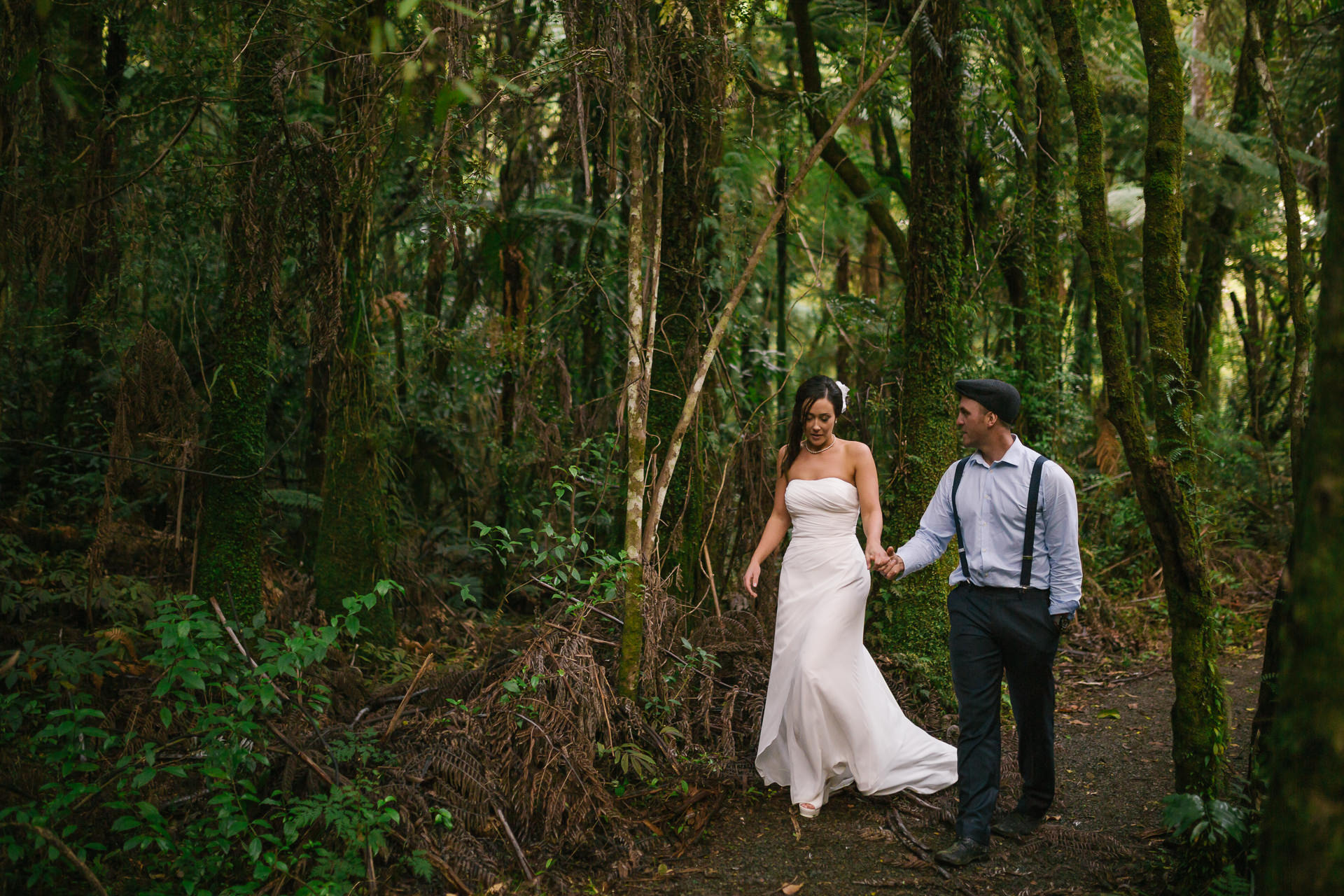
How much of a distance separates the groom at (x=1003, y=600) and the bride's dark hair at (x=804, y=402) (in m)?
1.00

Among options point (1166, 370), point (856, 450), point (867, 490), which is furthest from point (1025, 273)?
point (1166, 370)

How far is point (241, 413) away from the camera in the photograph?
7.05 m

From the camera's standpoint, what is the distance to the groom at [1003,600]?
4457 millimetres

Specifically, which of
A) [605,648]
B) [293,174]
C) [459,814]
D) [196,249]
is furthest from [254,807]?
[196,249]

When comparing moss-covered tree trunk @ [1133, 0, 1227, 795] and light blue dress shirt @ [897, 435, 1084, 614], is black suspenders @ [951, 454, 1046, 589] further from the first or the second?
moss-covered tree trunk @ [1133, 0, 1227, 795]

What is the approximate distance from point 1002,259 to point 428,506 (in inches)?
305

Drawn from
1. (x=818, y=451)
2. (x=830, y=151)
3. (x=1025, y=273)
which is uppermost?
(x=830, y=151)

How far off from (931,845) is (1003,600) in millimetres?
1326

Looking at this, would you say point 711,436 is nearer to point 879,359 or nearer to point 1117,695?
point 879,359

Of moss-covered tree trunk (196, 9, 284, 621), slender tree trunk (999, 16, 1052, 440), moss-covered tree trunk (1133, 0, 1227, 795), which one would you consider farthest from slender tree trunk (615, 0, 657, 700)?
slender tree trunk (999, 16, 1052, 440)

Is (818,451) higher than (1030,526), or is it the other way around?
(818,451)

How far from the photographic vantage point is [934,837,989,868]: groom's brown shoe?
4305 millimetres

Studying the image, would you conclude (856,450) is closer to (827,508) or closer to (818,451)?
(818,451)

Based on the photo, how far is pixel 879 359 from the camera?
891cm
